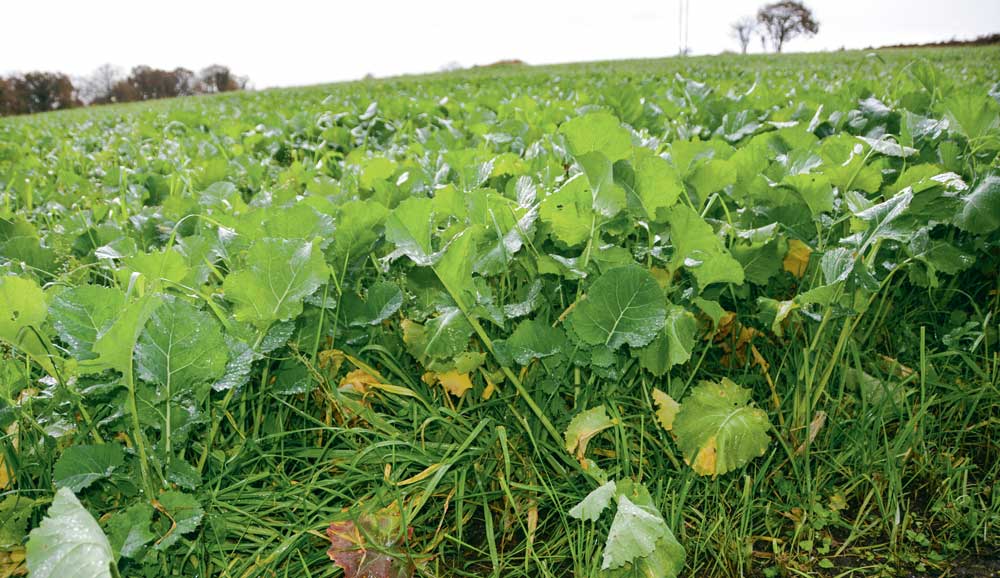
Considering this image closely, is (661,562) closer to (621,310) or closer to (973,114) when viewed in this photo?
(621,310)

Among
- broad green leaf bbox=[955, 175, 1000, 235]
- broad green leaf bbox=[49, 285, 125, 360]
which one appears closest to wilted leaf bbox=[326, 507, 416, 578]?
broad green leaf bbox=[49, 285, 125, 360]

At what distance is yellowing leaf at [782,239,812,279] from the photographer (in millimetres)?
1699

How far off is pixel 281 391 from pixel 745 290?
1105 mm

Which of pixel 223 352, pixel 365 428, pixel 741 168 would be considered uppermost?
pixel 741 168

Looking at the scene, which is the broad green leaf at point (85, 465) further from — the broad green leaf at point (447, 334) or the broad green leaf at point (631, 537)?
the broad green leaf at point (631, 537)

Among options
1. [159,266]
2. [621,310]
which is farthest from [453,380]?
[159,266]

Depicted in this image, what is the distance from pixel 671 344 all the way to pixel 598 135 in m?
0.46

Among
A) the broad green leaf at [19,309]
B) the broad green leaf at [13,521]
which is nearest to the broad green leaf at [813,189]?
the broad green leaf at [19,309]

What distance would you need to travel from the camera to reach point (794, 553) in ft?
4.65

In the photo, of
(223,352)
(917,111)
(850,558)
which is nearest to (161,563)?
(223,352)

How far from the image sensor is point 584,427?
1374mm

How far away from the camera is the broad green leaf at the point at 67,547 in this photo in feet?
2.84

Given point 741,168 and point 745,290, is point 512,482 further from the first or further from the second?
point 741,168

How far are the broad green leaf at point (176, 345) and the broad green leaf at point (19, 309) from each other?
Result: 6.9 inches
